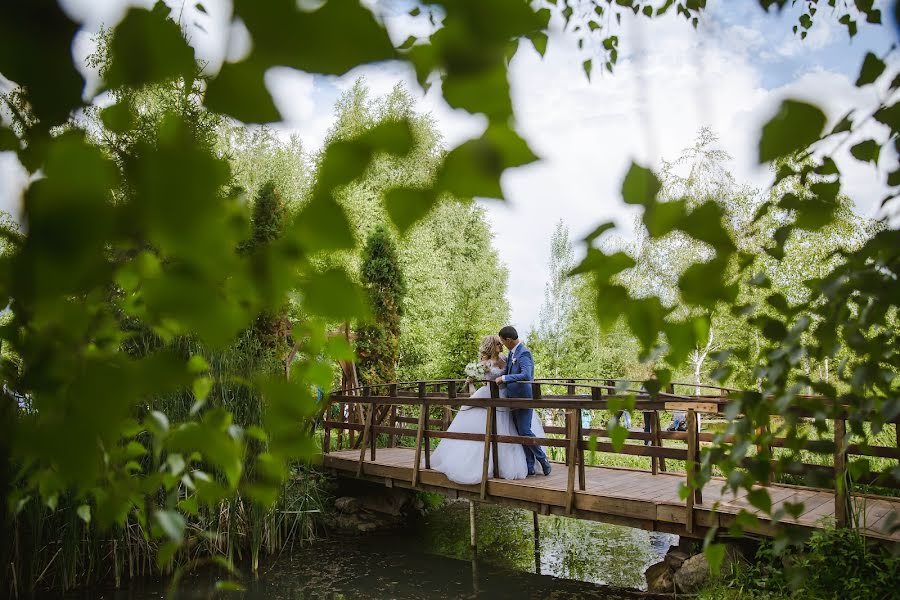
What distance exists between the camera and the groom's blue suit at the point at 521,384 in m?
6.54

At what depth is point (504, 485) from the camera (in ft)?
20.7

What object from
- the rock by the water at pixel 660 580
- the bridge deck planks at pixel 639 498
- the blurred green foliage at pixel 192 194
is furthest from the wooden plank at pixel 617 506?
the blurred green foliage at pixel 192 194

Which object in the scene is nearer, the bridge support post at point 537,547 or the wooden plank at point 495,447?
the wooden plank at point 495,447

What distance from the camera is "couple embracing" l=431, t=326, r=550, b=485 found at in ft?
21.6

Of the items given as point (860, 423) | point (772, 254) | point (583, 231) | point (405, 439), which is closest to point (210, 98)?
point (583, 231)

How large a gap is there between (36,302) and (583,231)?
0.51 m

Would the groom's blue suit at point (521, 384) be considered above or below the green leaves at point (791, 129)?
below

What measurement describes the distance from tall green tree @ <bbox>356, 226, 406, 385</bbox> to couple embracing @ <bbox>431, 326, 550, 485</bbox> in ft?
15.0

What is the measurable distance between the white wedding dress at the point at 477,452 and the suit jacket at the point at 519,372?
0.75 ft

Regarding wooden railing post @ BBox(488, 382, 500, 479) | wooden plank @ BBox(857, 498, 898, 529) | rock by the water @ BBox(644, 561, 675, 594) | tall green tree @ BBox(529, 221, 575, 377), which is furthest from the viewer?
tall green tree @ BBox(529, 221, 575, 377)

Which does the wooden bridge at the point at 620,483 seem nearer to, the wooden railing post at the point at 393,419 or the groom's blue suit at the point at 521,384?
the groom's blue suit at the point at 521,384

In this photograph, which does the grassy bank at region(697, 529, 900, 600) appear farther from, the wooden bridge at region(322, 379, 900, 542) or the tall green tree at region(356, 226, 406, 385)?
the tall green tree at region(356, 226, 406, 385)

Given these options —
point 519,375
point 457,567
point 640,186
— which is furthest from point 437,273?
point 640,186

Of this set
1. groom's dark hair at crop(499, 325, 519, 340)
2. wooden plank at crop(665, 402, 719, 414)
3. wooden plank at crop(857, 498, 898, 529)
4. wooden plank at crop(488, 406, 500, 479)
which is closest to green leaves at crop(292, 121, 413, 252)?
wooden plank at crop(665, 402, 719, 414)
